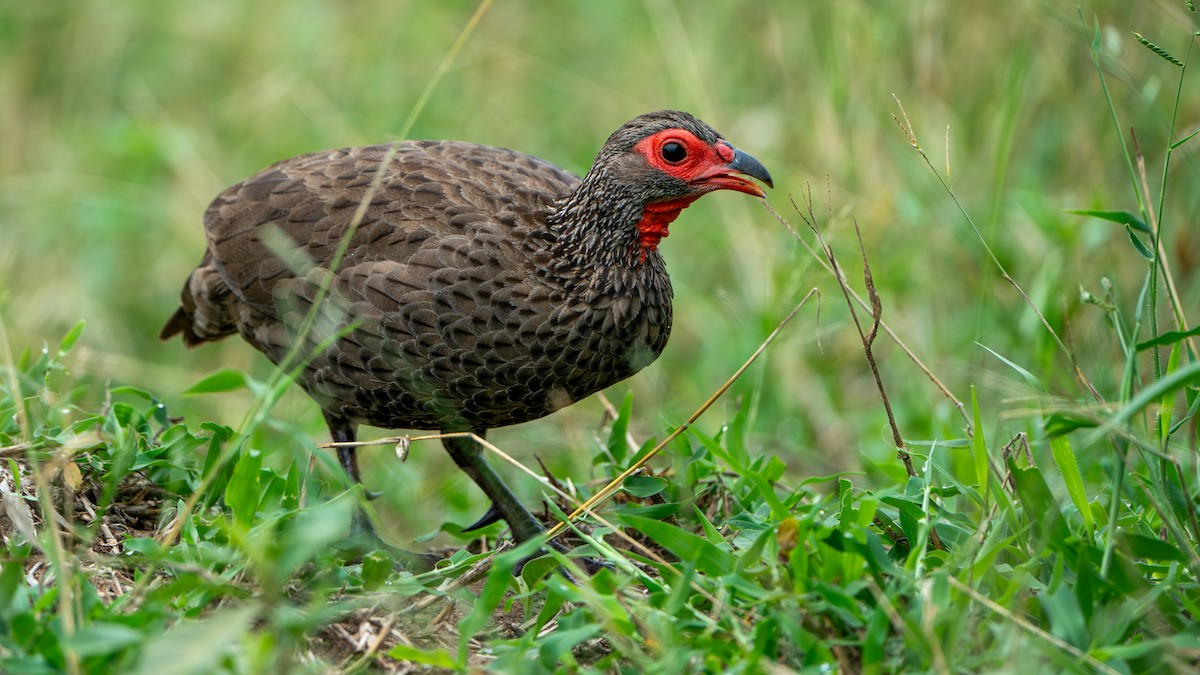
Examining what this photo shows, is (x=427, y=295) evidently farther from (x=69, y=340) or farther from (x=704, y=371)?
(x=704, y=371)

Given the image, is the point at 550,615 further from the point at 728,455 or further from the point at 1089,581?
the point at 1089,581

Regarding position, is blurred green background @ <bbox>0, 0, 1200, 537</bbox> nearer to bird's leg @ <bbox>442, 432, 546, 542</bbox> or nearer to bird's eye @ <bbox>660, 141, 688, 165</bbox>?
bird's leg @ <bbox>442, 432, 546, 542</bbox>

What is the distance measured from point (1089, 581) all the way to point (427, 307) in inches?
75.7

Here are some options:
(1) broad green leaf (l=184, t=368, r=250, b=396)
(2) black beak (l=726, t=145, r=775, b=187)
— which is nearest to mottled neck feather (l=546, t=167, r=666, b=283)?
(2) black beak (l=726, t=145, r=775, b=187)

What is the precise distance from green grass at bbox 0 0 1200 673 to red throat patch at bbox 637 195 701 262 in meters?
0.54

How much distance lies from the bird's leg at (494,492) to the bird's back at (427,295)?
241 millimetres

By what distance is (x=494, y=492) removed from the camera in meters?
4.14

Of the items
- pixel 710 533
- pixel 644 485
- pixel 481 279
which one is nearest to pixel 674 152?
pixel 481 279

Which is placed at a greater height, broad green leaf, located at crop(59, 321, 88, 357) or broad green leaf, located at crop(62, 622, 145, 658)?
broad green leaf, located at crop(62, 622, 145, 658)

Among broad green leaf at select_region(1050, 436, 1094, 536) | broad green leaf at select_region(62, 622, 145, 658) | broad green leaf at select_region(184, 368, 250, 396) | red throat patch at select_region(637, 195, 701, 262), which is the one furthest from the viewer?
red throat patch at select_region(637, 195, 701, 262)

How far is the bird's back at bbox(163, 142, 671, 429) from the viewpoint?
3.75m

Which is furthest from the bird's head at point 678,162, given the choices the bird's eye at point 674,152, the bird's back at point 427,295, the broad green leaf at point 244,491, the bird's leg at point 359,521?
the broad green leaf at point 244,491

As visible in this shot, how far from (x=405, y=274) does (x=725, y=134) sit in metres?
3.16

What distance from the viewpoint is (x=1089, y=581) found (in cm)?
271
